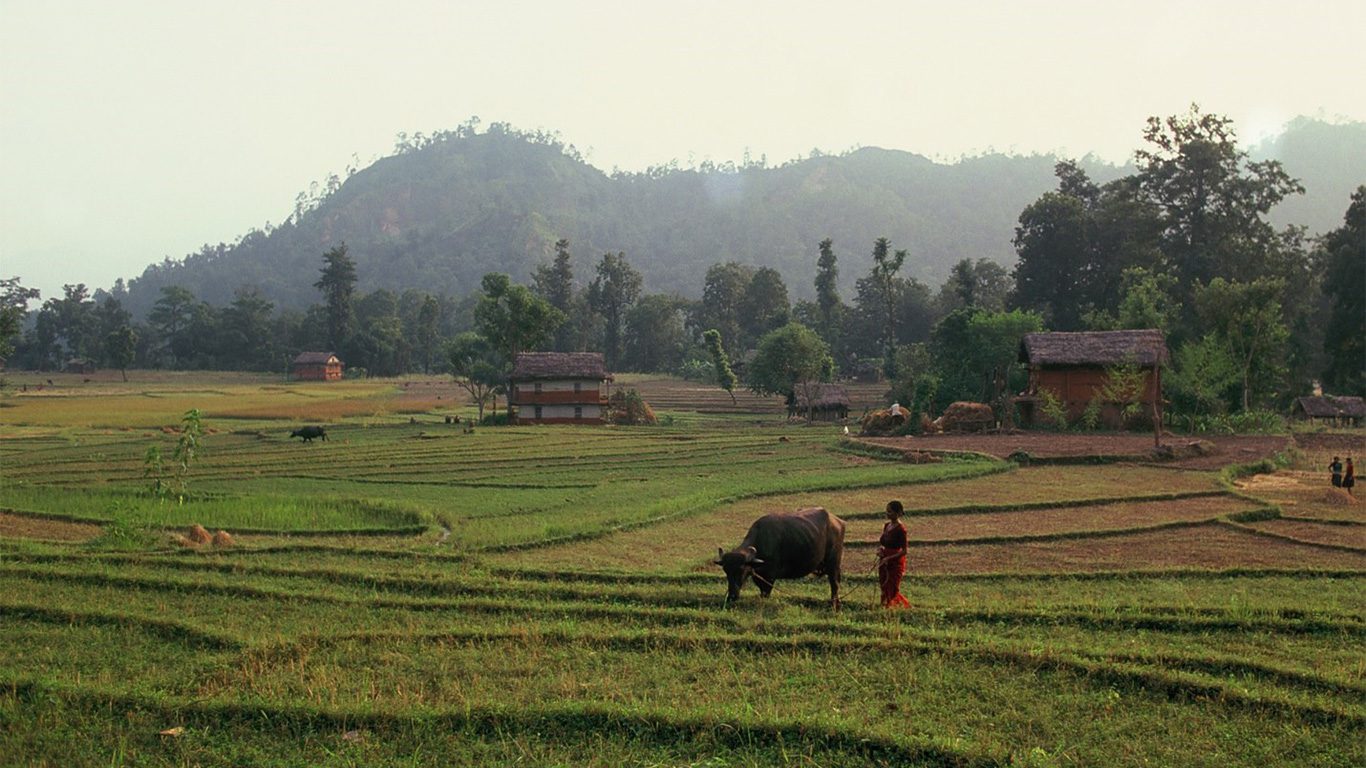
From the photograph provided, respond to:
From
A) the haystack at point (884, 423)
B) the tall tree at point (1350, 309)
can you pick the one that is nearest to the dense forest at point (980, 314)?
the tall tree at point (1350, 309)

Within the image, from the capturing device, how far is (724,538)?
18.8 m

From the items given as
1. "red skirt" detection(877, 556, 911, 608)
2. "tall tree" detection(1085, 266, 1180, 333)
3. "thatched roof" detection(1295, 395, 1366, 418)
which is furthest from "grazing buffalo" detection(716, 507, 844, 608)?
"thatched roof" detection(1295, 395, 1366, 418)

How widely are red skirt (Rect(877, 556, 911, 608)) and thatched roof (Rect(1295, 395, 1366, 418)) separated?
5291cm

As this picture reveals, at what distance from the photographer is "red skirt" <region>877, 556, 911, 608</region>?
12.4 m

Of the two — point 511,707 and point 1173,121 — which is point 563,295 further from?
point 511,707

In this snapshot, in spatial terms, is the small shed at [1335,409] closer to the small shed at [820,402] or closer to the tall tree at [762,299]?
the small shed at [820,402]

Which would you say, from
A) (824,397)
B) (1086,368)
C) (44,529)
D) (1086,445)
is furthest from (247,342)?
(1086,445)

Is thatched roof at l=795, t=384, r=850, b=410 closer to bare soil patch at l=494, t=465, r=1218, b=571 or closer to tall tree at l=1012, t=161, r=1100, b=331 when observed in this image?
tall tree at l=1012, t=161, r=1100, b=331

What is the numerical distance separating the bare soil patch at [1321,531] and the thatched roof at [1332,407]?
134ft

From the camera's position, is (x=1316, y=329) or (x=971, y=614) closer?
(x=971, y=614)

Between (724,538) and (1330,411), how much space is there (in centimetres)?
5095

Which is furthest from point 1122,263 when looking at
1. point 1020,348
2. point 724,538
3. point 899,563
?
point 899,563

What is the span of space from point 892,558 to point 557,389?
49.5 m

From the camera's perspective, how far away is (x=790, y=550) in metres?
12.7
